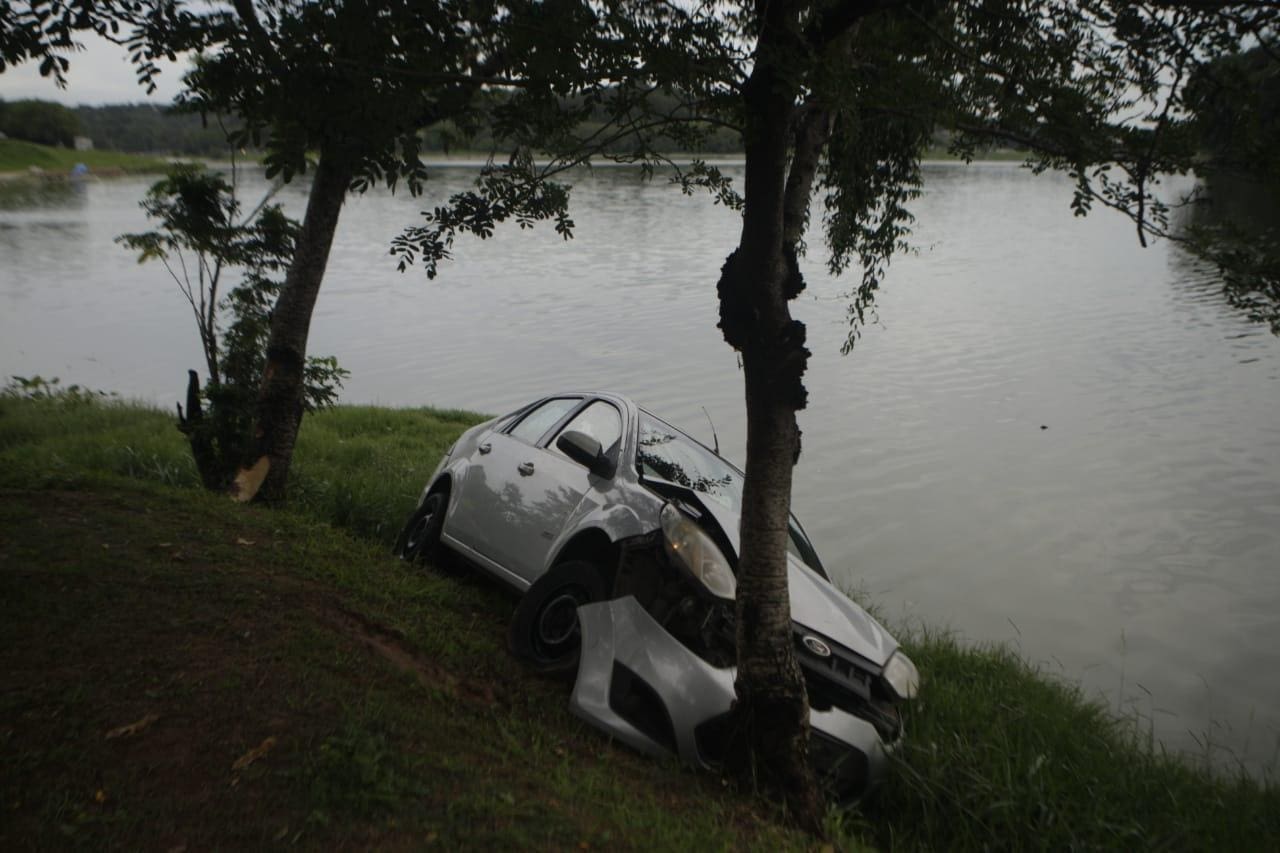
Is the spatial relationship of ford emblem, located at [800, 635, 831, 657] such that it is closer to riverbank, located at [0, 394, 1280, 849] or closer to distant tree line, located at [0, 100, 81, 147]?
riverbank, located at [0, 394, 1280, 849]

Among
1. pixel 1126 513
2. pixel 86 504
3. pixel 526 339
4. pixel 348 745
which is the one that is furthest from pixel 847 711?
pixel 526 339

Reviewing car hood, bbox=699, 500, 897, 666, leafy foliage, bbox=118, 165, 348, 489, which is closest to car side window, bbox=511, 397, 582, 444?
car hood, bbox=699, 500, 897, 666

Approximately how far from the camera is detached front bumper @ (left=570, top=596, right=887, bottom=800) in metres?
4.36

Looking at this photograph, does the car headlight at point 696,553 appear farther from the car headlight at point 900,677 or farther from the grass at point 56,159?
the grass at point 56,159

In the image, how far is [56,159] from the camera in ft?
224

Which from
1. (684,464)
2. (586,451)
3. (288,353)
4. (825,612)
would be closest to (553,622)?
(586,451)

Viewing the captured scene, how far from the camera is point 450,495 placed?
21.8 ft

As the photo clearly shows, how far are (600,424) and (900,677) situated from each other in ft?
7.70

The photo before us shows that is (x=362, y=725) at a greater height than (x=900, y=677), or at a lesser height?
greater

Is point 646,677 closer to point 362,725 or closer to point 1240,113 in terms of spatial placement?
point 362,725

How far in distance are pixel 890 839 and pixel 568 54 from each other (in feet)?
12.4

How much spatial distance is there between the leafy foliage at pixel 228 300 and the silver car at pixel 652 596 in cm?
257

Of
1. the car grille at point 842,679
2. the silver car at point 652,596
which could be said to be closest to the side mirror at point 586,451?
the silver car at point 652,596

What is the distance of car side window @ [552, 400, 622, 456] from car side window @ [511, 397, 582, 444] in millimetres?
177
